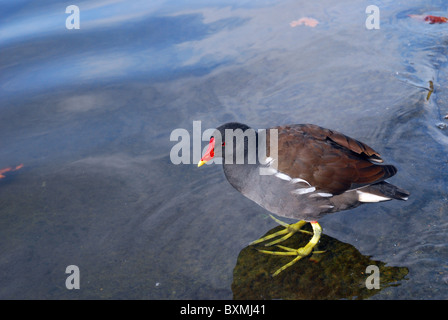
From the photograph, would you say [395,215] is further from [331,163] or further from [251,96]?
[251,96]

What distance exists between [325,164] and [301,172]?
195 mm

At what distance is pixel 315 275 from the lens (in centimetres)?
294

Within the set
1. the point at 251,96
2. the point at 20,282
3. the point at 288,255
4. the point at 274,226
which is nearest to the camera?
the point at 20,282

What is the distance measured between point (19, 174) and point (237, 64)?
2821 mm

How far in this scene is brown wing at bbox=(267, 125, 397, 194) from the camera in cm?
300

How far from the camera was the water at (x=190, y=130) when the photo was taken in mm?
2959

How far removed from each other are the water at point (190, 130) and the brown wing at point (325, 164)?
0.44 m

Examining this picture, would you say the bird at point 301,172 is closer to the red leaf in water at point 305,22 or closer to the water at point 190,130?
the water at point 190,130

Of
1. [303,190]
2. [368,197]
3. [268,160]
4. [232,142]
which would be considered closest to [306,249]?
[303,190]

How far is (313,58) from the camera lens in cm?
524

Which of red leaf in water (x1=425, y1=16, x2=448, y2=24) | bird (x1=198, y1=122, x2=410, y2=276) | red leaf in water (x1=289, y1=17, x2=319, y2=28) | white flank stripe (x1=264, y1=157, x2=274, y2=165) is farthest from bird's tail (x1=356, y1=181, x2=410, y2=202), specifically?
red leaf in water (x1=425, y1=16, x2=448, y2=24)

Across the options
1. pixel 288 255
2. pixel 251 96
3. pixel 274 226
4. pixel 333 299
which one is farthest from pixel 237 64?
pixel 333 299

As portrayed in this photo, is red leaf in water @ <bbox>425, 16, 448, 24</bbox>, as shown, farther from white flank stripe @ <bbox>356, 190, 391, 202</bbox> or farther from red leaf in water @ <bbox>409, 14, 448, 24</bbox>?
white flank stripe @ <bbox>356, 190, 391, 202</bbox>
